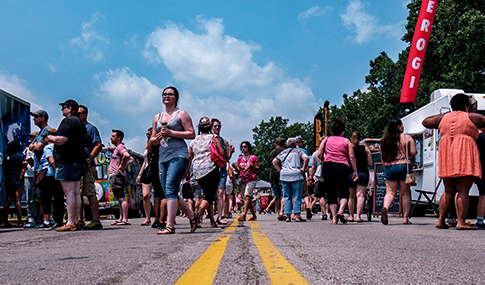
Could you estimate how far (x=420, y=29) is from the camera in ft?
73.7

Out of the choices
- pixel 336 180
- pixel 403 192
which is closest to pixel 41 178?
pixel 336 180

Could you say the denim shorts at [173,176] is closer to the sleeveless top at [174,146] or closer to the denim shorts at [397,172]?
the sleeveless top at [174,146]

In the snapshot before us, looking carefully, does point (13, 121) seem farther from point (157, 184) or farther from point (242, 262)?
point (242, 262)

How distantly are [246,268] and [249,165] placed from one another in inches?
340

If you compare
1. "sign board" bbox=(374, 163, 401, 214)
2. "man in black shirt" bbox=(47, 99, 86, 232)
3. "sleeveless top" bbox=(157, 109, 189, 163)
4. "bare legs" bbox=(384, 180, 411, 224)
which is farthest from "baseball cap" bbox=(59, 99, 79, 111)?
"sign board" bbox=(374, 163, 401, 214)

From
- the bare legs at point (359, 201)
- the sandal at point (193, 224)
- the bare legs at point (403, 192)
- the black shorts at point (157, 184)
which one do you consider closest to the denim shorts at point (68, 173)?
the black shorts at point (157, 184)

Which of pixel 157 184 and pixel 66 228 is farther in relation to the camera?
pixel 157 184

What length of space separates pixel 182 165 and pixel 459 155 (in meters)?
4.02

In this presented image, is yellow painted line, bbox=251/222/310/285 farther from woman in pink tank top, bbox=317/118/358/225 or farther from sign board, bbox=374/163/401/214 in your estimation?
sign board, bbox=374/163/401/214

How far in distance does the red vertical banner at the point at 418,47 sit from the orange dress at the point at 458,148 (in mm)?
15570

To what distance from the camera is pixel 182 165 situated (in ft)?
21.8

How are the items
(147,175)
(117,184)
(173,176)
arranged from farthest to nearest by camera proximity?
(117,184), (147,175), (173,176)

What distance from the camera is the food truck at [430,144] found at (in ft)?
41.8

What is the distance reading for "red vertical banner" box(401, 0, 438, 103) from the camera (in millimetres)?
22375
